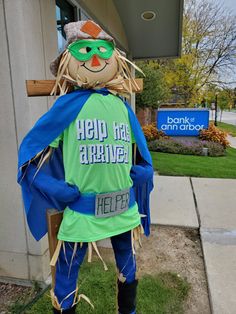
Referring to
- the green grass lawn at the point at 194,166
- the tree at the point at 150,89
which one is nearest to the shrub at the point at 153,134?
the green grass lawn at the point at 194,166

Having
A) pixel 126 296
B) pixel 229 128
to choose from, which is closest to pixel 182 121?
pixel 126 296

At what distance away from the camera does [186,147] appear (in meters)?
8.71

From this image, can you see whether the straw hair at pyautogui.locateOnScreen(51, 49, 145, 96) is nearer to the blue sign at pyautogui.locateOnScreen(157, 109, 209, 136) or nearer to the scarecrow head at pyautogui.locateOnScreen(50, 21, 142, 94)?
the scarecrow head at pyautogui.locateOnScreen(50, 21, 142, 94)

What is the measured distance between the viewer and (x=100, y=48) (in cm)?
138

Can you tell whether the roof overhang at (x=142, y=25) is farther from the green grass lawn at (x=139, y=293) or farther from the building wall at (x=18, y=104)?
the green grass lawn at (x=139, y=293)

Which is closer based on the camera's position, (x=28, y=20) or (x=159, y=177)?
(x=28, y=20)

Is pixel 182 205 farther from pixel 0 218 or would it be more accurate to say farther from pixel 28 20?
pixel 28 20

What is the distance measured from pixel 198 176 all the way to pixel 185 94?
1056cm

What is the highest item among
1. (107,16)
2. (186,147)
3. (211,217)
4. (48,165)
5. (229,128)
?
(107,16)

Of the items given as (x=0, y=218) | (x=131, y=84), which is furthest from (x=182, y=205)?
(x=131, y=84)

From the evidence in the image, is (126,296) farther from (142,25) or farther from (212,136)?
(212,136)

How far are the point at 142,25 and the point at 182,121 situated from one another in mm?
4869

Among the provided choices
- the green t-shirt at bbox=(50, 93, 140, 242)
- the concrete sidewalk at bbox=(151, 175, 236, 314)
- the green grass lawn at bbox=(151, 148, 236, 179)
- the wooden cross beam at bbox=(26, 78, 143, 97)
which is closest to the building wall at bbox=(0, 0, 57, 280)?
the wooden cross beam at bbox=(26, 78, 143, 97)

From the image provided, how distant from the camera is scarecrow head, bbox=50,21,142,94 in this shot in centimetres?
136
